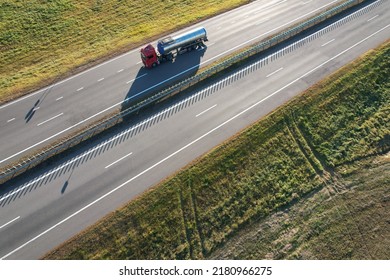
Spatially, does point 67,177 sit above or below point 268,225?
above

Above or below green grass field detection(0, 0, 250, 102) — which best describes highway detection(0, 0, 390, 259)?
below

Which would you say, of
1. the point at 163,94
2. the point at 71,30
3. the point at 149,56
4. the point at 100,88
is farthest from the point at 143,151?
the point at 71,30

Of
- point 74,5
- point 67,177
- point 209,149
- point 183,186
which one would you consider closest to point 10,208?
point 67,177

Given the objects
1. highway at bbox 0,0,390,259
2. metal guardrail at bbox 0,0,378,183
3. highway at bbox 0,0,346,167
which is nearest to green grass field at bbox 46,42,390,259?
highway at bbox 0,0,390,259

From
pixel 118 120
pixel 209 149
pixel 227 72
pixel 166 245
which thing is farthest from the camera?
pixel 227 72

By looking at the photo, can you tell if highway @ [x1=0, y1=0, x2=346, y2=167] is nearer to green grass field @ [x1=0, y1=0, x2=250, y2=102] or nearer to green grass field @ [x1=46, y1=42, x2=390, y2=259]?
green grass field @ [x1=0, y1=0, x2=250, y2=102]
